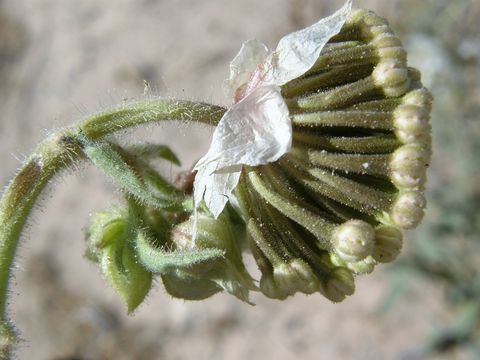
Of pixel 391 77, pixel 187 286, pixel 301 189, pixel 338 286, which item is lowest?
pixel 338 286

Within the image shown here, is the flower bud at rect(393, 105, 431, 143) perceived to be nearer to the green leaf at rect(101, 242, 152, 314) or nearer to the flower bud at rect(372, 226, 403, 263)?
the flower bud at rect(372, 226, 403, 263)

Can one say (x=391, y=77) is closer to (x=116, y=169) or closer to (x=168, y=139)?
(x=116, y=169)

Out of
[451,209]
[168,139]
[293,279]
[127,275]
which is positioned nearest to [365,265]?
[293,279]

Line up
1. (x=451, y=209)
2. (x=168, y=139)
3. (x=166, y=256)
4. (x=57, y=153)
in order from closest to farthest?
(x=166, y=256) < (x=57, y=153) < (x=451, y=209) < (x=168, y=139)

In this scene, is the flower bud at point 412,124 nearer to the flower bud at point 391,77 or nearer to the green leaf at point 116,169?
the flower bud at point 391,77

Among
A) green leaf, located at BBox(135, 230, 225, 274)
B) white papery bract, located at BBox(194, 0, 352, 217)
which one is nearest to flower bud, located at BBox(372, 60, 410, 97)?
white papery bract, located at BBox(194, 0, 352, 217)

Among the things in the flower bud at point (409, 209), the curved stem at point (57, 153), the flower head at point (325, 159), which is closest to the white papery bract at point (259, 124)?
the flower head at point (325, 159)

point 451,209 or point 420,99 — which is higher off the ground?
point 420,99

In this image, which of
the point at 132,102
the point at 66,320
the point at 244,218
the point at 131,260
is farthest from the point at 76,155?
the point at 66,320
